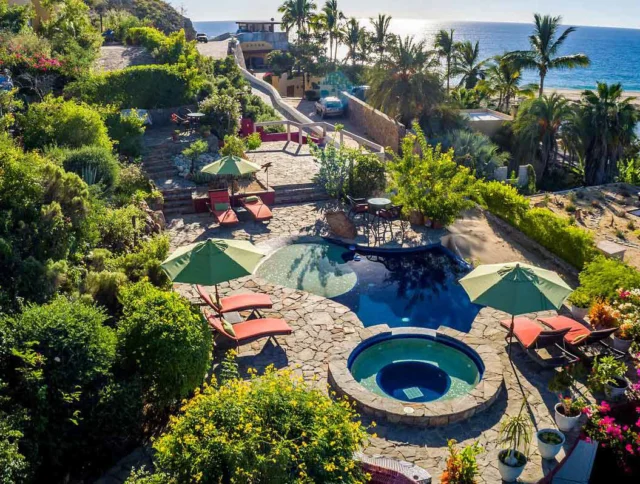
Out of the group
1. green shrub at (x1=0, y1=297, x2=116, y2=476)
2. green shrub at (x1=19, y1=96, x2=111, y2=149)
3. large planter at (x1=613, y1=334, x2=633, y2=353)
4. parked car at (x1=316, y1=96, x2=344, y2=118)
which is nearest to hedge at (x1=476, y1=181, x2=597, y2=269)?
large planter at (x1=613, y1=334, x2=633, y2=353)

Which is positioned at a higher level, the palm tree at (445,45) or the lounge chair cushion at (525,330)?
the palm tree at (445,45)

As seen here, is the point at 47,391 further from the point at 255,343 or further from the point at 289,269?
the point at 289,269

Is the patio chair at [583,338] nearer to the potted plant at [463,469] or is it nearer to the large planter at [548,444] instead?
the large planter at [548,444]

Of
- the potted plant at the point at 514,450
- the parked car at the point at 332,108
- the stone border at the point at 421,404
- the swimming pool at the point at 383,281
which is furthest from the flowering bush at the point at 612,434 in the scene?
A: the parked car at the point at 332,108

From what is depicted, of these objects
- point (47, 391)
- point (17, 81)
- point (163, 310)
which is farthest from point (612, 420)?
point (17, 81)

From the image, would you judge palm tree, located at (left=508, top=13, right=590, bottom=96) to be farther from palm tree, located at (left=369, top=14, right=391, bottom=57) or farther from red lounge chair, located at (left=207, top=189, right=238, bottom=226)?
red lounge chair, located at (left=207, top=189, right=238, bottom=226)

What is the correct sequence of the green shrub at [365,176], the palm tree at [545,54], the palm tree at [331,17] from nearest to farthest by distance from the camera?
1. the green shrub at [365,176]
2. the palm tree at [545,54]
3. the palm tree at [331,17]
